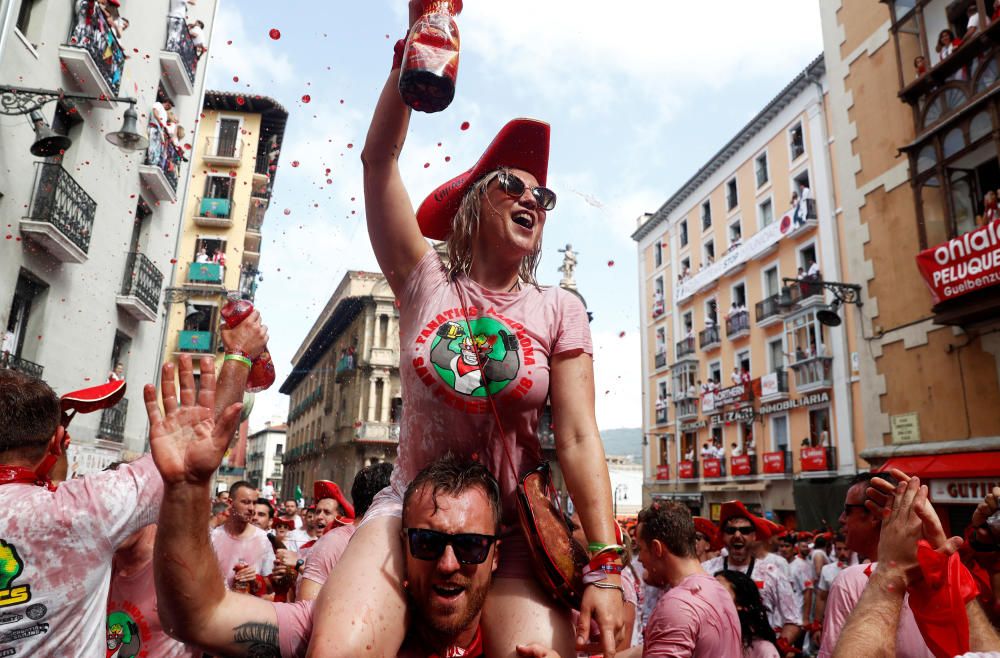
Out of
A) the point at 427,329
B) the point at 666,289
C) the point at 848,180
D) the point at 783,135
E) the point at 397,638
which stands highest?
the point at 783,135

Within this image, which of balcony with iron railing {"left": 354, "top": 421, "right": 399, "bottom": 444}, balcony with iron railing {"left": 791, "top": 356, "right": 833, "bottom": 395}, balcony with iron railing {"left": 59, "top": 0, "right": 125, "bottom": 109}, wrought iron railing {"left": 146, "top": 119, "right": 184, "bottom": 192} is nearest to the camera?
balcony with iron railing {"left": 59, "top": 0, "right": 125, "bottom": 109}

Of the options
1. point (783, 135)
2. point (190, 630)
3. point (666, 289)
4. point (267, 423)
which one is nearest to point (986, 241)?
point (190, 630)

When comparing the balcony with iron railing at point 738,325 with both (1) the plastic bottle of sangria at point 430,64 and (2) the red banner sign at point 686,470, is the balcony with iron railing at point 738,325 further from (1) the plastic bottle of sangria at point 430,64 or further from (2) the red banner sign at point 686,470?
(1) the plastic bottle of sangria at point 430,64

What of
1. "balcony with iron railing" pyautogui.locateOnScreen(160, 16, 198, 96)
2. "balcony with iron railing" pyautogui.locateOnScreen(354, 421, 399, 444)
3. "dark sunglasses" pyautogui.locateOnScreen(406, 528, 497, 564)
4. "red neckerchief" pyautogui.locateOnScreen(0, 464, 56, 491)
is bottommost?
"dark sunglasses" pyautogui.locateOnScreen(406, 528, 497, 564)

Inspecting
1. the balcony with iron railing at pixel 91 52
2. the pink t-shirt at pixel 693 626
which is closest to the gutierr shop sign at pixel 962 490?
the pink t-shirt at pixel 693 626

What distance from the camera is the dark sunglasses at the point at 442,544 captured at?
2152 millimetres

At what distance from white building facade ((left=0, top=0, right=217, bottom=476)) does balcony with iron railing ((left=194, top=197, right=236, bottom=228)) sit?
8608mm

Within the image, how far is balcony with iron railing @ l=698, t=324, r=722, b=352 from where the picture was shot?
33.1 meters

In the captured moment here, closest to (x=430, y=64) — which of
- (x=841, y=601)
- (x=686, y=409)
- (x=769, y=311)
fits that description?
(x=841, y=601)

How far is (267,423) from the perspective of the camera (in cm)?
9756

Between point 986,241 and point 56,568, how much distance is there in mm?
14546

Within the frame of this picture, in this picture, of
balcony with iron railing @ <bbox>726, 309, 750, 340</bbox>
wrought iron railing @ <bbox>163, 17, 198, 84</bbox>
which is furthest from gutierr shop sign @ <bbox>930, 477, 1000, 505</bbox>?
wrought iron railing @ <bbox>163, 17, 198, 84</bbox>

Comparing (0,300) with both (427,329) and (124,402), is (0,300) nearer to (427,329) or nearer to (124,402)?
(124,402)

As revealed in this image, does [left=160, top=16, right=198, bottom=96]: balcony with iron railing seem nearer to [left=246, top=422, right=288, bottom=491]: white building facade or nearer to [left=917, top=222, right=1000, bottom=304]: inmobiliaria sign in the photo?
[left=917, top=222, right=1000, bottom=304]: inmobiliaria sign
